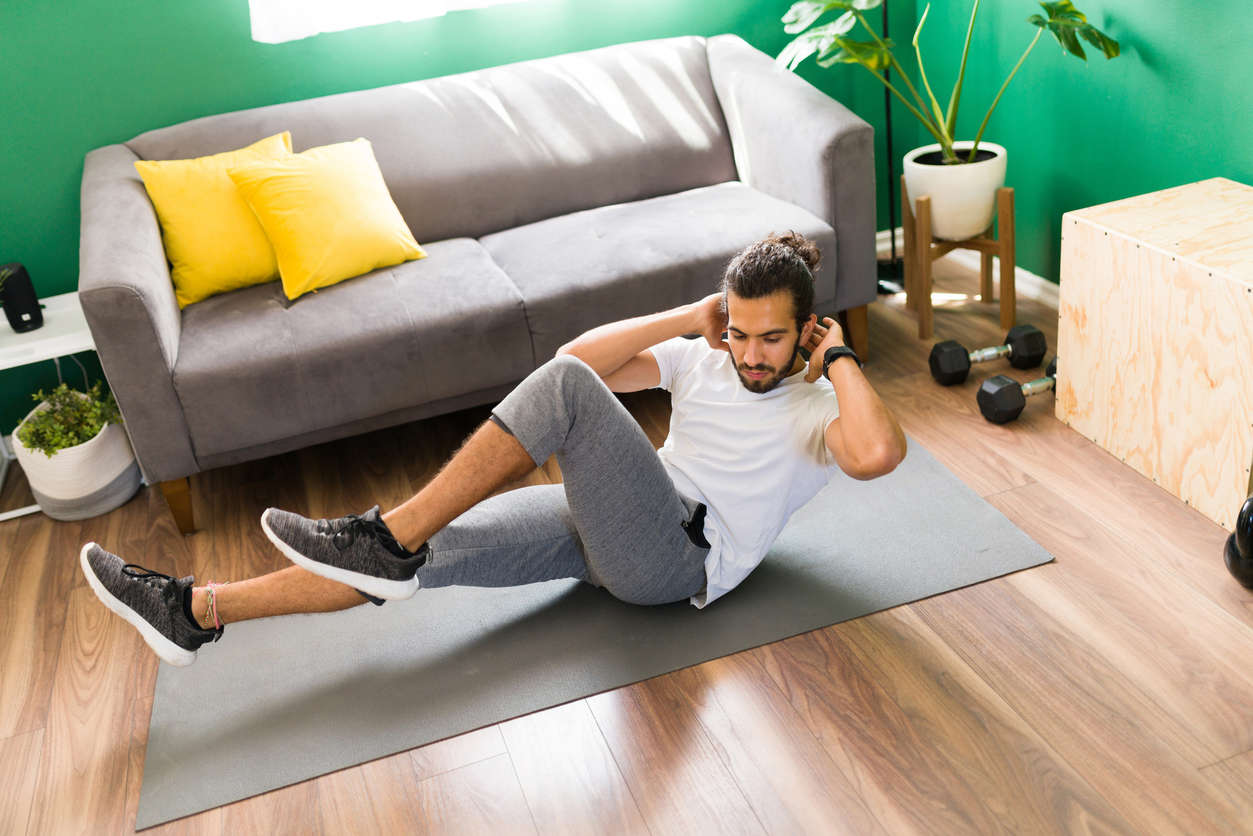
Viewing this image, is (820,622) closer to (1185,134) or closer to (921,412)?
(921,412)

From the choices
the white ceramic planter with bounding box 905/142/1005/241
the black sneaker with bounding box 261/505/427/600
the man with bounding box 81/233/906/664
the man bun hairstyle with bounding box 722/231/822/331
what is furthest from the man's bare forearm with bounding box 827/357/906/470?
the white ceramic planter with bounding box 905/142/1005/241

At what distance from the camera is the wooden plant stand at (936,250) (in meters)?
3.07

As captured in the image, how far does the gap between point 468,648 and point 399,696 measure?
0.54 ft

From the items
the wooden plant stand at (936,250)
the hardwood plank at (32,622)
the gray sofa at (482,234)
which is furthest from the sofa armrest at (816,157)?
the hardwood plank at (32,622)

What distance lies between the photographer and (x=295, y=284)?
279 cm

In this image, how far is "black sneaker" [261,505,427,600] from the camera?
1768 millimetres

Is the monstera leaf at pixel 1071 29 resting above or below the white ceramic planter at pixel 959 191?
above

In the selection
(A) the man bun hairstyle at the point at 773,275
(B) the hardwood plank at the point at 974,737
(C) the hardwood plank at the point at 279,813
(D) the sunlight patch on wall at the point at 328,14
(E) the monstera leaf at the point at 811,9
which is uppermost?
(D) the sunlight patch on wall at the point at 328,14

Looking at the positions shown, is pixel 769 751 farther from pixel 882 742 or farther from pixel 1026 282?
pixel 1026 282

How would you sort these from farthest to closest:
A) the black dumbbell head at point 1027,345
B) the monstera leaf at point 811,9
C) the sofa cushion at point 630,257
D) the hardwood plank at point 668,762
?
the monstera leaf at point 811,9 < the black dumbbell head at point 1027,345 < the sofa cushion at point 630,257 < the hardwood plank at point 668,762

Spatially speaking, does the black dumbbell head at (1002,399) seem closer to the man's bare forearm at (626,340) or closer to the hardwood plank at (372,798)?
the man's bare forearm at (626,340)

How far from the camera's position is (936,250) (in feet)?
10.6

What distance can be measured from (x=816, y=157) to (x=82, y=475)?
6.79ft

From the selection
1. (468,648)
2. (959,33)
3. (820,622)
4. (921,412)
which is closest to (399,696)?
(468,648)
